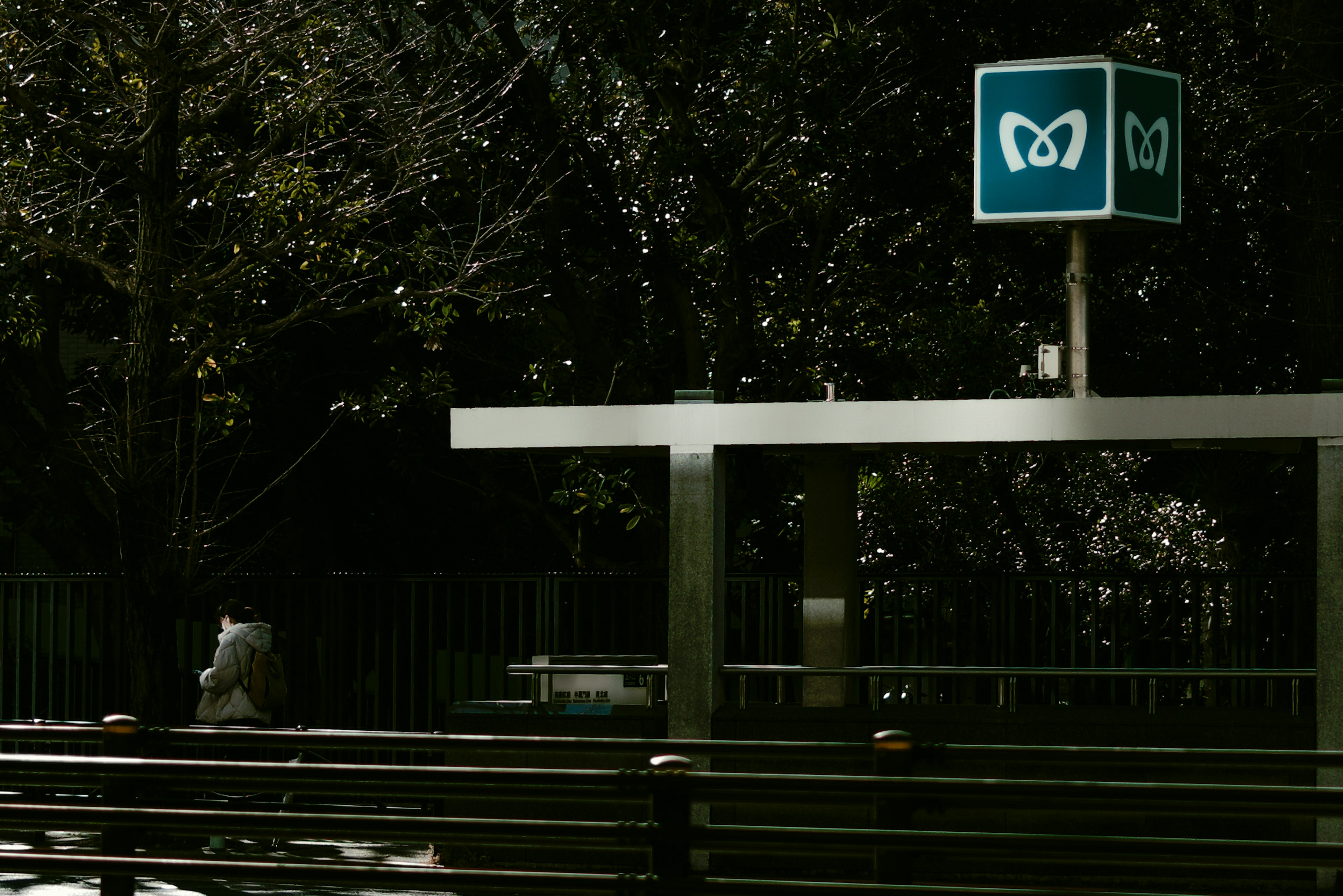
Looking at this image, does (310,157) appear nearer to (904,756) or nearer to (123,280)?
(123,280)

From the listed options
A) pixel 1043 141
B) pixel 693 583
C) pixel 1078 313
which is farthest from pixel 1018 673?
pixel 1043 141

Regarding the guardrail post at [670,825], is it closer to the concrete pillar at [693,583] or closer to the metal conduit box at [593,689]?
the concrete pillar at [693,583]

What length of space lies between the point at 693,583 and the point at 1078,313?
122 inches

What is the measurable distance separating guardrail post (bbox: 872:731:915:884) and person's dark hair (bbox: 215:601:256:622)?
780cm

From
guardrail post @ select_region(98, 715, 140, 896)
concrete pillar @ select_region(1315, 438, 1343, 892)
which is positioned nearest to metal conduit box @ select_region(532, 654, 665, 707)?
concrete pillar @ select_region(1315, 438, 1343, 892)

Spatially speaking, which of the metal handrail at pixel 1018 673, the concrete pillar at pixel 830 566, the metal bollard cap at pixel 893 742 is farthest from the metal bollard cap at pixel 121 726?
the concrete pillar at pixel 830 566

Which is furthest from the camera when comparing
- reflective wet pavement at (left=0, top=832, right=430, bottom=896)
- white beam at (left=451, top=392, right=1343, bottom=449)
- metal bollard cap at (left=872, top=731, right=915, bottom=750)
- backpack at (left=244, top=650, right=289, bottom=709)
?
backpack at (left=244, top=650, right=289, bottom=709)

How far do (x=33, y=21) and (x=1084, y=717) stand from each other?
984cm

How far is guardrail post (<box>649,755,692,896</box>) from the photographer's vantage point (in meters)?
6.42

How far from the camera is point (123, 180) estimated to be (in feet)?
51.1

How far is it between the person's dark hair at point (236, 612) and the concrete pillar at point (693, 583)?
3.87 m

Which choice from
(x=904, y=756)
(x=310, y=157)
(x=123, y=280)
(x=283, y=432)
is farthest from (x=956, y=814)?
(x=283, y=432)

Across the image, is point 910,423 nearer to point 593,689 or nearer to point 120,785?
point 593,689

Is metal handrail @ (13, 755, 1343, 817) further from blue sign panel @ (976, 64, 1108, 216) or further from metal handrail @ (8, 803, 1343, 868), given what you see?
blue sign panel @ (976, 64, 1108, 216)
